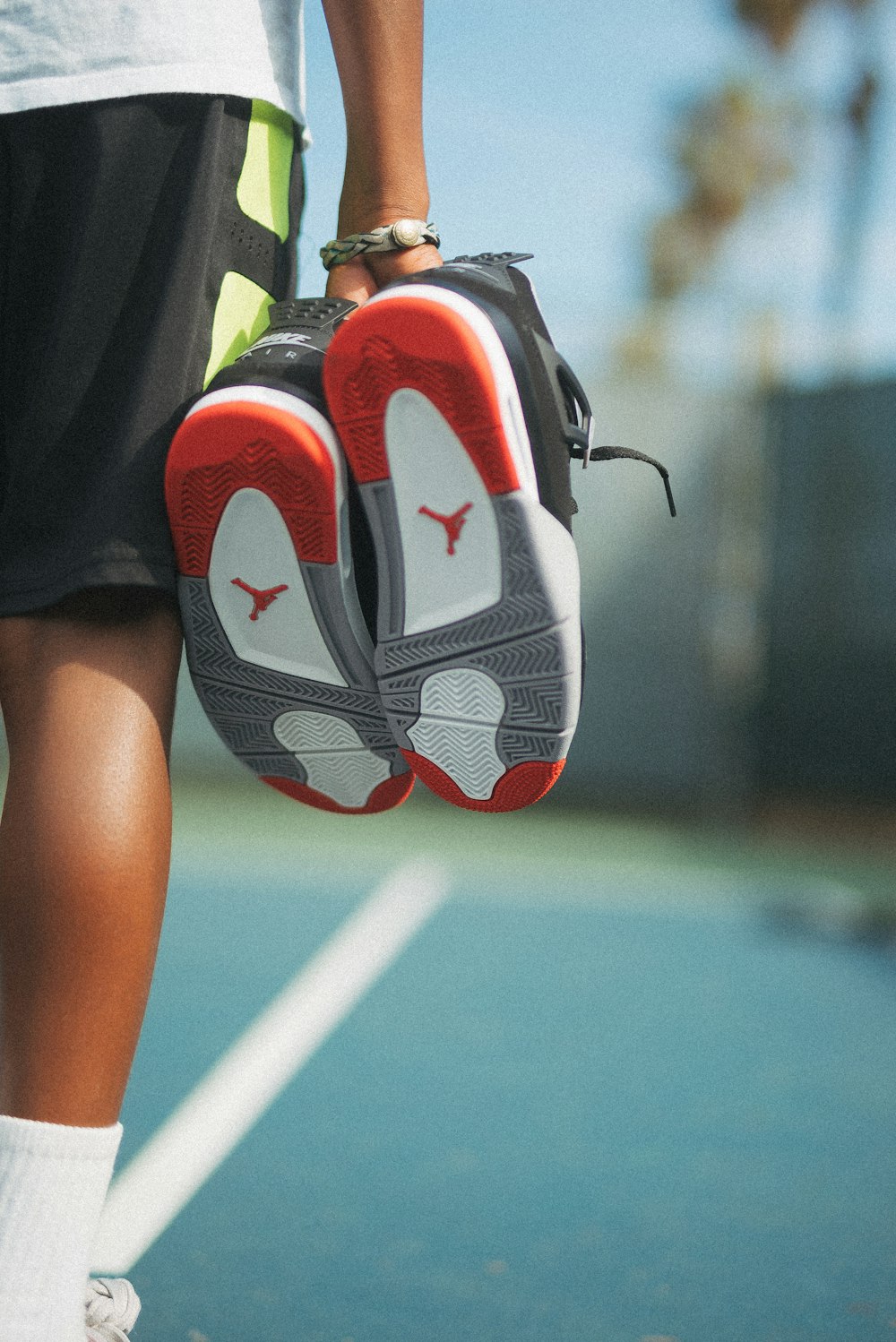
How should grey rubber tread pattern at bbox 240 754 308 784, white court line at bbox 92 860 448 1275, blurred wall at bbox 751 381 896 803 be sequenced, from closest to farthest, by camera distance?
grey rubber tread pattern at bbox 240 754 308 784 < white court line at bbox 92 860 448 1275 < blurred wall at bbox 751 381 896 803

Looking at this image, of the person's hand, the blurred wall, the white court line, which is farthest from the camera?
the blurred wall

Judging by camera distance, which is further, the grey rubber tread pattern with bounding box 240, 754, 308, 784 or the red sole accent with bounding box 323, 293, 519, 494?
the grey rubber tread pattern with bounding box 240, 754, 308, 784

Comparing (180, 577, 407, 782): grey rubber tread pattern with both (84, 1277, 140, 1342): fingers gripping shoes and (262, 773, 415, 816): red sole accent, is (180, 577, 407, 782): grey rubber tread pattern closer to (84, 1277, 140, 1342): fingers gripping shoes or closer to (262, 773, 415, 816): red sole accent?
(262, 773, 415, 816): red sole accent

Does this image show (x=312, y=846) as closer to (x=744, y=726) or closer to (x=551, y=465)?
(x=744, y=726)

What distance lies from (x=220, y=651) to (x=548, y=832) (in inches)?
178

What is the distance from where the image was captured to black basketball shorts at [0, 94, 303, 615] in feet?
3.47

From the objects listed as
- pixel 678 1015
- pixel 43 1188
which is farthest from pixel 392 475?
pixel 678 1015

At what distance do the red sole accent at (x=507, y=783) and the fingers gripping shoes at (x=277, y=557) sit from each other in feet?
0.22

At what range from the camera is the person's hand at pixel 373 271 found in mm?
1188

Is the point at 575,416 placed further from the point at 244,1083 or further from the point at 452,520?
the point at 244,1083

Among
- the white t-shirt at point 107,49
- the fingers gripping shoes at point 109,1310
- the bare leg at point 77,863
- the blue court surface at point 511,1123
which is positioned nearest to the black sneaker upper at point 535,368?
the white t-shirt at point 107,49

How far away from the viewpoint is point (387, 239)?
117 centimetres

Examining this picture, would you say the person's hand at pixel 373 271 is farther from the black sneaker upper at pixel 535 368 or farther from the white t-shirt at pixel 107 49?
the white t-shirt at pixel 107 49

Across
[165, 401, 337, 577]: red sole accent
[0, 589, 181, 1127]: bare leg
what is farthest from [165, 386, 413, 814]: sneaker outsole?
[0, 589, 181, 1127]: bare leg
